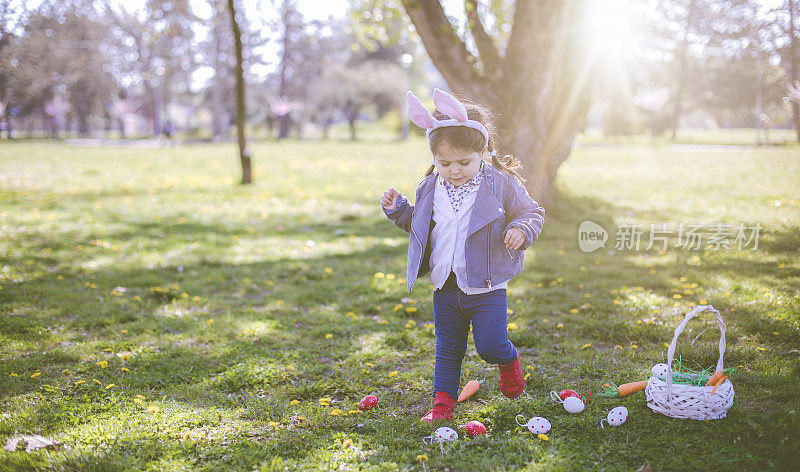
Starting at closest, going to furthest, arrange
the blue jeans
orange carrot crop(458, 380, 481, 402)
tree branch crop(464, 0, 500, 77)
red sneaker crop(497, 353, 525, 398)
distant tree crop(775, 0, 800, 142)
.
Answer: the blue jeans → red sneaker crop(497, 353, 525, 398) → orange carrot crop(458, 380, 481, 402) → tree branch crop(464, 0, 500, 77) → distant tree crop(775, 0, 800, 142)

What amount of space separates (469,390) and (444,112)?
1740mm

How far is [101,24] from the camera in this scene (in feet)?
130

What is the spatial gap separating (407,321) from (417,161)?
54.8 feet

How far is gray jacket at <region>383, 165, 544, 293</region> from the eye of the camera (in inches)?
122

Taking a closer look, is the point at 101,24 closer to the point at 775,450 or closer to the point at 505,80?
the point at 505,80

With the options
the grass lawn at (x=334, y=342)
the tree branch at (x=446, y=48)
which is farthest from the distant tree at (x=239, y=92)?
the tree branch at (x=446, y=48)

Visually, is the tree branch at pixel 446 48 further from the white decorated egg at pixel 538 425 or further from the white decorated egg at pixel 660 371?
the white decorated egg at pixel 538 425

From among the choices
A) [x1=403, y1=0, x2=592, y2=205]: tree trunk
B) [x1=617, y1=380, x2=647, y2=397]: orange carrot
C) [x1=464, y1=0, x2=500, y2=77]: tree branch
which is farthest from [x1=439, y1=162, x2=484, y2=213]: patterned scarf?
[x1=464, y1=0, x2=500, y2=77]: tree branch

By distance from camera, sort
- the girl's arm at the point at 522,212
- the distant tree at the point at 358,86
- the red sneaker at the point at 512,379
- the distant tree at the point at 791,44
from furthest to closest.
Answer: the distant tree at the point at 358,86, the distant tree at the point at 791,44, the red sneaker at the point at 512,379, the girl's arm at the point at 522,212

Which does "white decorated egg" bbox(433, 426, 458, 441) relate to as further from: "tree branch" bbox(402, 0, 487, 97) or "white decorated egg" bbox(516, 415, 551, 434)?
"tree branch" bbox(402, 0, 487, 97)

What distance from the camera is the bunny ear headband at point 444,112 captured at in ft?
9.96

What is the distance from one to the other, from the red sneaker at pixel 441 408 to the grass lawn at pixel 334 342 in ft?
0.19

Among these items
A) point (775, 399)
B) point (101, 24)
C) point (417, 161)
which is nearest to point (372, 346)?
point (775, 399)

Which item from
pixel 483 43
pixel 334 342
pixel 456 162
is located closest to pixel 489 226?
pixel 456 162
